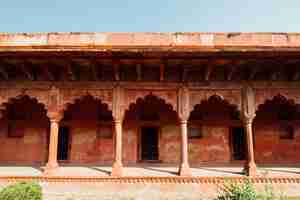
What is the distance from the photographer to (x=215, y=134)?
11047 mm

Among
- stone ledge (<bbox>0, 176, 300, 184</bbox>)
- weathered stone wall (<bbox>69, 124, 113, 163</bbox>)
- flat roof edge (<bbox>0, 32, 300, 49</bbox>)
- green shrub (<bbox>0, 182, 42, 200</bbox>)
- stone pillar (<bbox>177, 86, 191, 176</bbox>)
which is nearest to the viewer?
green shrub (<bbox>0, 182, 42, 200</bbox>)

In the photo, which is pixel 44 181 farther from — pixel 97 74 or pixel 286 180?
pixel 286 180

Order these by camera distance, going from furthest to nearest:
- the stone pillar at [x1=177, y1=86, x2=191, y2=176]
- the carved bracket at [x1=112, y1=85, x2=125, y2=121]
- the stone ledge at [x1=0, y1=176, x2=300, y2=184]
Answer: the carved bracket at [x1=112, y1=85, x2=125, y2=121] → the stone pillar at [x1=177, y1=86, x2=191, y2=176] → the stone ledge at [x1=0, y1=176, x2=300, y2=184]

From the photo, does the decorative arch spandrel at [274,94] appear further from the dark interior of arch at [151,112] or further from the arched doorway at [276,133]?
the dark interior of arch at [151,112]

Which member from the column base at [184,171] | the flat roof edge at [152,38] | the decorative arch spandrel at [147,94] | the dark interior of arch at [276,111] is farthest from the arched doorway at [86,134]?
the dark interior of arch at [276,111]

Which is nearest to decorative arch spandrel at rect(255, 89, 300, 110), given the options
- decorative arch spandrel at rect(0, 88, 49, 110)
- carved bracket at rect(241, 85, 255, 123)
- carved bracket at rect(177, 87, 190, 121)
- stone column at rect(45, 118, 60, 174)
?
carved bracket at rect(241, 85, 255, 123)

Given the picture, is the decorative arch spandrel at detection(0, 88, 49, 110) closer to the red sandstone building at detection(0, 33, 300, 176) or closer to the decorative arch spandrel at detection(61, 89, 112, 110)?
the red sandstone building at detection(0, 33, 300, 176)

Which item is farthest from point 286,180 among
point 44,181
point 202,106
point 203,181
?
point 44,181

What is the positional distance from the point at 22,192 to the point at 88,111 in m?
5.17

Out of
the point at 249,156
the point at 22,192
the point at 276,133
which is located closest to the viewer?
the point at 22,192

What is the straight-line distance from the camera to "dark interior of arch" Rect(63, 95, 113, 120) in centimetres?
1103

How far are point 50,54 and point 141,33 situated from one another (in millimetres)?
4165

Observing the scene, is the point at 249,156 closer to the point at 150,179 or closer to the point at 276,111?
the point at 276,111

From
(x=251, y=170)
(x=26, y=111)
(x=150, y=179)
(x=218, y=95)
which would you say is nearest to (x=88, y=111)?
(x=26, y=111)
